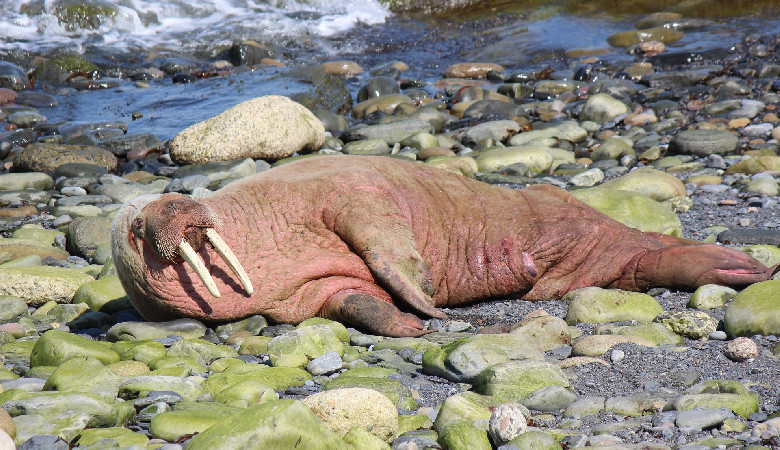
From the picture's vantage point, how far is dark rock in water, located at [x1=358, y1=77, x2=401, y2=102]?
18375 mm

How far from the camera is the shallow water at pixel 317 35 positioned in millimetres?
19766

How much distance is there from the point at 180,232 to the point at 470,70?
15.8m

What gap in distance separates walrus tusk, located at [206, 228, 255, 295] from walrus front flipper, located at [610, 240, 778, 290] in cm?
331

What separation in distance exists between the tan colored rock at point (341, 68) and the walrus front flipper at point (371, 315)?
15.8 m

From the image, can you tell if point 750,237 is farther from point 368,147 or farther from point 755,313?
point 368,147

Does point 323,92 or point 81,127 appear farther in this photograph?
point 323,92

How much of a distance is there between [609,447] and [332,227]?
351 centimetres

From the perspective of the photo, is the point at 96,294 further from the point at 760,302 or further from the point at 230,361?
the point at 760,302

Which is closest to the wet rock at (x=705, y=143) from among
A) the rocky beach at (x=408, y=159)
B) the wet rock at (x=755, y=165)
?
the rocky beach at (x=408, y=159)

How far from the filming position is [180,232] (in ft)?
18.9

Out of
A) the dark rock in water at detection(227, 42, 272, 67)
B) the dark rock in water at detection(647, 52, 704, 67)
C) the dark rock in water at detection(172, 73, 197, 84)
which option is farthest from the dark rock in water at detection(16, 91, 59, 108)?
the dark rock in water at detection(647, 52, 704, 67)

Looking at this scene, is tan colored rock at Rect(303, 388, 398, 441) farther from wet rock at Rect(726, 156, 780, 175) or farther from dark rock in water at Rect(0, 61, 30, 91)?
dark rock in water at Rect(0, 61, 30, 91)

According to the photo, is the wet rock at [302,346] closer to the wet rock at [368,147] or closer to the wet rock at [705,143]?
the wet rock at [368,147]

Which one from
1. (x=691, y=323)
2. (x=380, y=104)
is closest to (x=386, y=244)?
(x=691, y=323)
